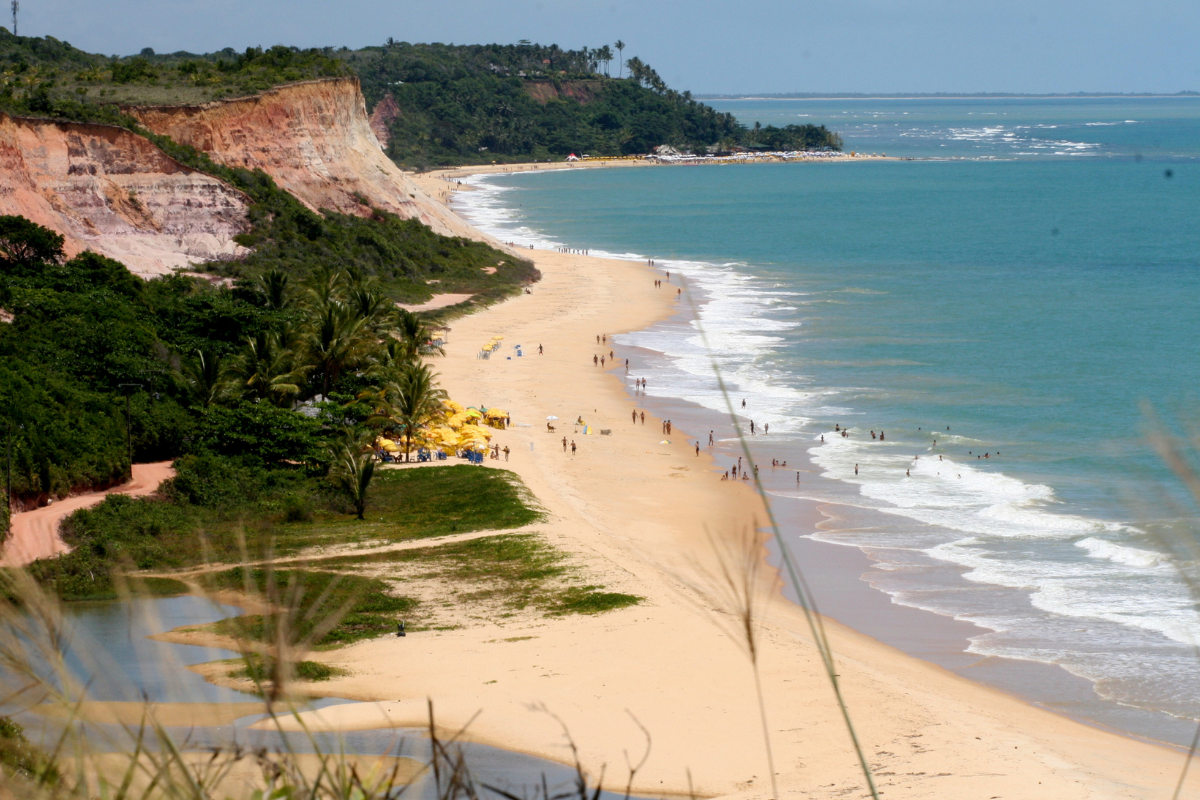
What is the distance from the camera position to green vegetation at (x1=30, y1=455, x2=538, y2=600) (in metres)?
23.7

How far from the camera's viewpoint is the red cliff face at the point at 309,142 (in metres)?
66.4

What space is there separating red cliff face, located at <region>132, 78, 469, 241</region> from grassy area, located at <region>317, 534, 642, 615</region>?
47134mm

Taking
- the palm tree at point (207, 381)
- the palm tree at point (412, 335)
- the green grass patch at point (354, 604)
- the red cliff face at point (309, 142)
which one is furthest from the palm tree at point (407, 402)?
the red cliff face at point (309, 142)

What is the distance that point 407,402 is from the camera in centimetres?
3475

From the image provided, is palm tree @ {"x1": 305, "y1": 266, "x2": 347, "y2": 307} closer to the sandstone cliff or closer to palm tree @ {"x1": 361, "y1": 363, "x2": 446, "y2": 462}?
palm tree @ {"x1": 361, "y1": 363, "x2": 446, "y2": 462}

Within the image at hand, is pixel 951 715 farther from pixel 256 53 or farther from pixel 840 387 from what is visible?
pixel 256 53

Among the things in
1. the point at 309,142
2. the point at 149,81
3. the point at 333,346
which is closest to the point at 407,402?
the point at 333,346

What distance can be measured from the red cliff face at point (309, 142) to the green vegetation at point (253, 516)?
40.6 m

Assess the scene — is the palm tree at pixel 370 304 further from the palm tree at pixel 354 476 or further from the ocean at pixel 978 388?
the palm tree at pixel 354 476

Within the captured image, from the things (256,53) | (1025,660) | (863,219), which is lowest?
(1025,660)

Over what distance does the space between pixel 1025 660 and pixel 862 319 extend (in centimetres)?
4230

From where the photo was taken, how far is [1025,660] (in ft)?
74.3

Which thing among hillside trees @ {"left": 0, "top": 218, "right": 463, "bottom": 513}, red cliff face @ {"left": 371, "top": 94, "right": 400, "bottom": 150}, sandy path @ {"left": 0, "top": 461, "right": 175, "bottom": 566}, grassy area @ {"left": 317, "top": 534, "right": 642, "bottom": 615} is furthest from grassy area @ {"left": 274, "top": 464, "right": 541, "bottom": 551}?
red cliff face @ {"left": 371, "top": 94, "right": 400, "bottom": 150}

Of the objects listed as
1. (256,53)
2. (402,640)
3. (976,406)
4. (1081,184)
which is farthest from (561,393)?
(1081,184)
